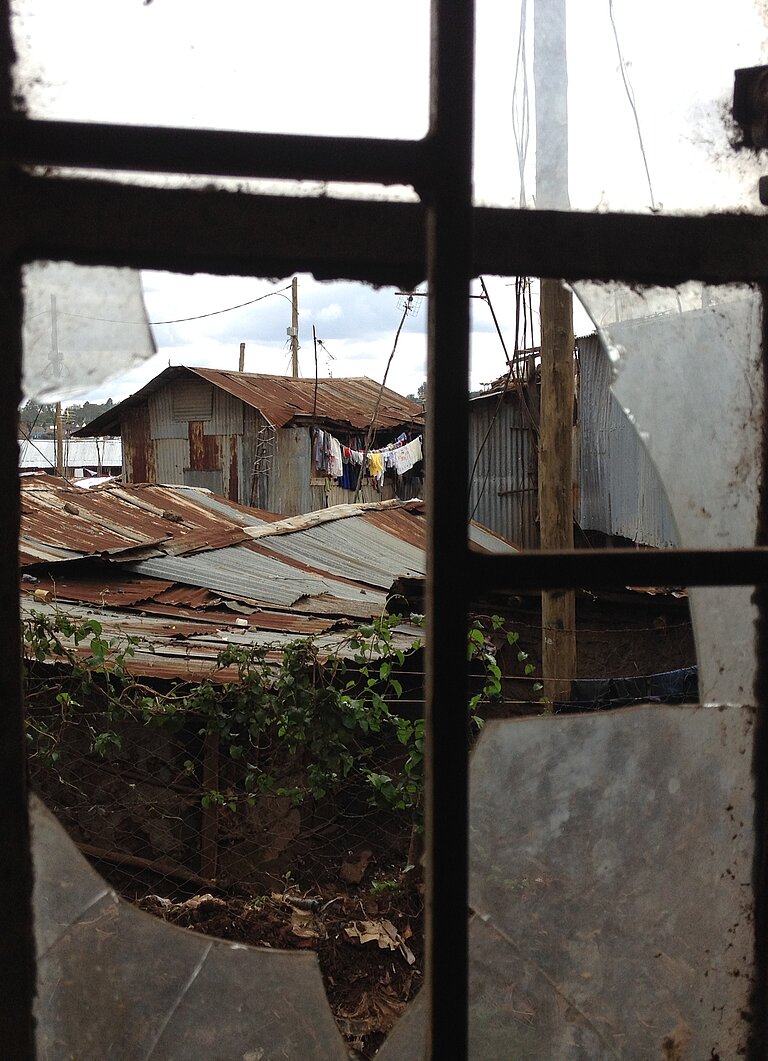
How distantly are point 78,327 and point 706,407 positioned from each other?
1036 millimetres

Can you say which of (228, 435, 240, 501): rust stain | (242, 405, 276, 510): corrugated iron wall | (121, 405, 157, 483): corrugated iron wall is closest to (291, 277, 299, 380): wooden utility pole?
(121, 405, 157, 483): corrugated iron wall

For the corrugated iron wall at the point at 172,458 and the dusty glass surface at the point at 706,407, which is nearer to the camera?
the dusty glass surface at the point at 706,407

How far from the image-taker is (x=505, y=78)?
4.72ft

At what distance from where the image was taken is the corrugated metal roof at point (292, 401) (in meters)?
17.4

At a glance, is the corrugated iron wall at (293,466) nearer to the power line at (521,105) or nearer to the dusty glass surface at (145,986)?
the power line at (521,105)

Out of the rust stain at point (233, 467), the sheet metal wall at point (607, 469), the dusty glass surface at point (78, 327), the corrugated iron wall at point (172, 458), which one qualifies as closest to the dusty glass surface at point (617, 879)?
the dusty glass surface at point (78, 327)

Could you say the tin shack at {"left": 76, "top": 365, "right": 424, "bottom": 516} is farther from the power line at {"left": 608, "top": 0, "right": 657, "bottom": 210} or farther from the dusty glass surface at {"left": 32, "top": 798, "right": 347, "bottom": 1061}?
the dusty glass surface at {"left": 32, "top": 798, "right": 347, "bottom": 1061}

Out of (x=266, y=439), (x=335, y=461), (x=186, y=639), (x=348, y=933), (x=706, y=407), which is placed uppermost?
(x=266, y=439)

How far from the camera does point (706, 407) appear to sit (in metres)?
1.47

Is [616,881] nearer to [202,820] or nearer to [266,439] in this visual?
[202,820]

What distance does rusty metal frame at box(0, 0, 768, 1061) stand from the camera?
1.13 meters

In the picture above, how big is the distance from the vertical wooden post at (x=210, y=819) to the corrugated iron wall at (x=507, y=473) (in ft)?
29.4

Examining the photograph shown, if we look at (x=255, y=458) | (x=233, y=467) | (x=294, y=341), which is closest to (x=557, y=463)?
(x=255, y=458)

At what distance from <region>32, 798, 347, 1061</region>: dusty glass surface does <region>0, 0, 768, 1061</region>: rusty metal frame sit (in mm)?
95
